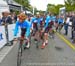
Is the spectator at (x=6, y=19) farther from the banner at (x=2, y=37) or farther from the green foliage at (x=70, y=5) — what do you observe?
the green foliage at (x=70, y=5)

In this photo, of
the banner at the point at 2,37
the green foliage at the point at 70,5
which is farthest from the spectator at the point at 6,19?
the green foliage at the point at 70,5

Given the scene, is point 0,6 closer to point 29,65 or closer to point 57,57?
point 57,57

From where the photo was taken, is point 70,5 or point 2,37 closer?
point 2,37

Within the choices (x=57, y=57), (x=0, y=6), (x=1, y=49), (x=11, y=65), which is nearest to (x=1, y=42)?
(x=1, y=49)

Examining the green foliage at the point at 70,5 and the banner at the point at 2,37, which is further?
the green foliage at the point at 70,5

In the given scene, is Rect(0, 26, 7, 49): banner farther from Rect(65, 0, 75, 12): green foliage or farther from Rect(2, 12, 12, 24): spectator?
Rect(65, 0, 75, 12): green foliage

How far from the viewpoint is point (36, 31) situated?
19969 mm

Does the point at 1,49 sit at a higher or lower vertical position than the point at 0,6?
lower

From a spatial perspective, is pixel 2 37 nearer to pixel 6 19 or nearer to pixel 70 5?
pixel 6 19

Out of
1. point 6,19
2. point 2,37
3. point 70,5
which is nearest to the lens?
point 2,37

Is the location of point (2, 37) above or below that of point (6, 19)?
below

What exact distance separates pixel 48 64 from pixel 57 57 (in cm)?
190

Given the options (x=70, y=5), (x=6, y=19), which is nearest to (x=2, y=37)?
(x=6, y=19)

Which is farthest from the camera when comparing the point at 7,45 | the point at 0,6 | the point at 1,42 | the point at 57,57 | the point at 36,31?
the point at 0,6
